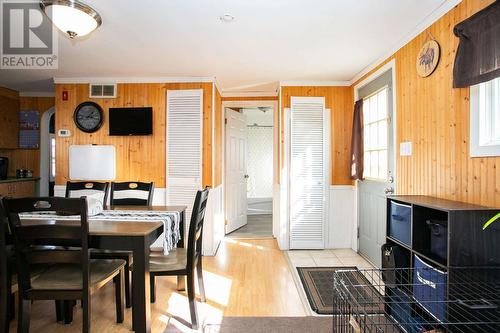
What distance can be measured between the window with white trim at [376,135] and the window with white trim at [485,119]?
4.14 ft

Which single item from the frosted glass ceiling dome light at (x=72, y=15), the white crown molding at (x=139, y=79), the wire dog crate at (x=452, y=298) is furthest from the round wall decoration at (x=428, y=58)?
the frosted glass ceiling dome light at (x=72, y=15)

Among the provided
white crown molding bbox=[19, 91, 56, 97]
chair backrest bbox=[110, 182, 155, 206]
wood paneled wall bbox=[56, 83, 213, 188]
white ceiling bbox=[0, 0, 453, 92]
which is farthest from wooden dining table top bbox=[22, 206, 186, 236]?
white crown molding bbox=[19, 91, 56, 97]

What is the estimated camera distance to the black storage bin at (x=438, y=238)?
168 centimetres

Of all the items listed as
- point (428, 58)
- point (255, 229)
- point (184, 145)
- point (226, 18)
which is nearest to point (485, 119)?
point (428, 58)

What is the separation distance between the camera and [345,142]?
13.7ft

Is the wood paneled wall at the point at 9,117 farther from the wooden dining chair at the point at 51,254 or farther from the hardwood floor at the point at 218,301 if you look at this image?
the wooden dining chair at the point at 51,254

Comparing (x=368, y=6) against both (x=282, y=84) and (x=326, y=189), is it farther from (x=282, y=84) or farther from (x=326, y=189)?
(x=326, y=189)

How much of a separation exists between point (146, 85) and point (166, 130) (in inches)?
27.1

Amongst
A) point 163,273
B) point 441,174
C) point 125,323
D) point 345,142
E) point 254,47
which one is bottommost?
point 125,323

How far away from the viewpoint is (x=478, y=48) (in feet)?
5.93

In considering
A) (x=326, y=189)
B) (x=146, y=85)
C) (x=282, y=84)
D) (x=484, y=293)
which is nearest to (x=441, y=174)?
(x=484, y=293)

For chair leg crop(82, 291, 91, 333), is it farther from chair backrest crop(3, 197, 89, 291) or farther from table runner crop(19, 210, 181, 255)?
table runner crop(19, 210, 181, 255)

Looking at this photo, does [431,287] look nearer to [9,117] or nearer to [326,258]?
[326,258]

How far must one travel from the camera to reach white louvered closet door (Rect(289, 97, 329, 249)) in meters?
4.09
